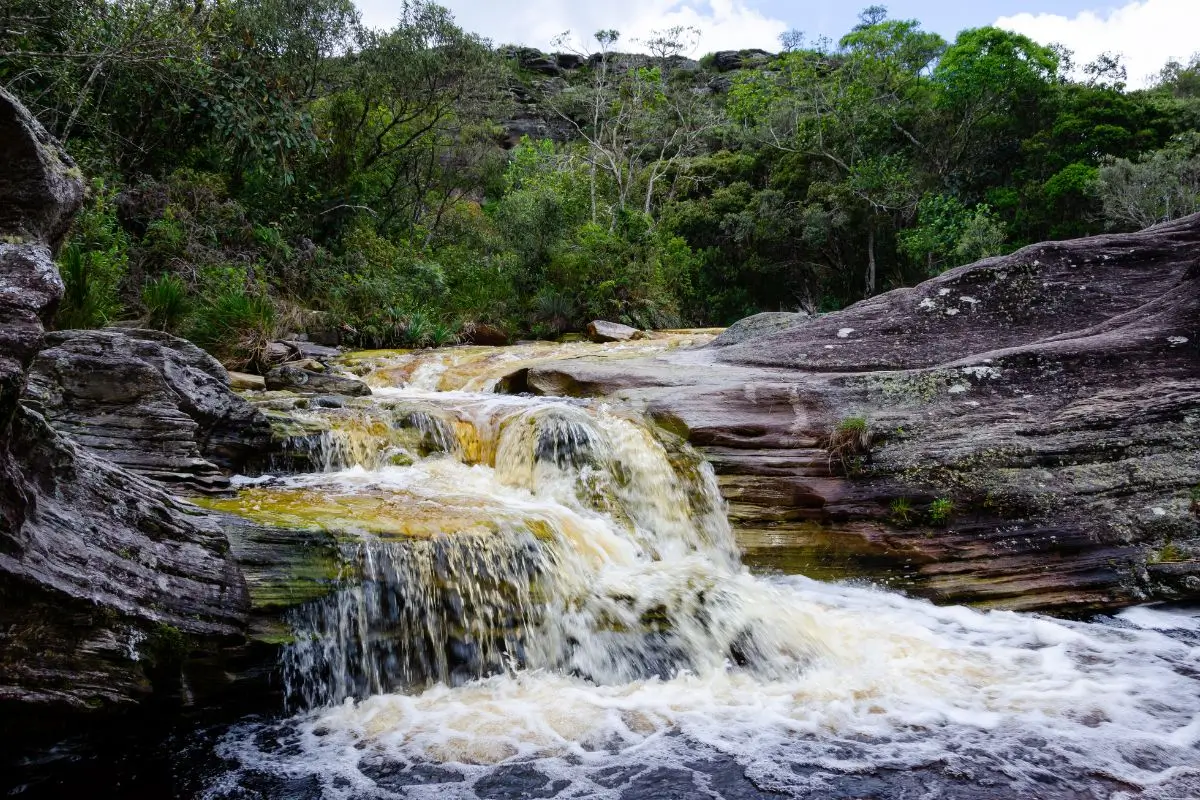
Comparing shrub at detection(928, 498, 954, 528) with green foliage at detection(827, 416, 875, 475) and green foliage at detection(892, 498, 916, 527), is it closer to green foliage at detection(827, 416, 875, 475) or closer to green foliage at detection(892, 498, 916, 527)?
green foliage at detection(892, 498, 916, 527)

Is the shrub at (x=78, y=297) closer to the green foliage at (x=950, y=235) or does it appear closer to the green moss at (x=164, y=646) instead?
the green moss at (x=164, y=646)

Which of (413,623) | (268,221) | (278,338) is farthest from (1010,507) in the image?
(268,221)

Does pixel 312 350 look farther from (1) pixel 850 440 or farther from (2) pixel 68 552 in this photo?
(2) pixel 68 552

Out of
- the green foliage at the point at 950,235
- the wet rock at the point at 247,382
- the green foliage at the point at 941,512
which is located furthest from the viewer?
the green foliage at the point at 950,235

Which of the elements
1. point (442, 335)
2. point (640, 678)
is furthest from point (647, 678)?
point (442, 335)

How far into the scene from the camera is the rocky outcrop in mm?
5020

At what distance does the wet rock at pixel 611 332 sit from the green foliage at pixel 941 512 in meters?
11.0

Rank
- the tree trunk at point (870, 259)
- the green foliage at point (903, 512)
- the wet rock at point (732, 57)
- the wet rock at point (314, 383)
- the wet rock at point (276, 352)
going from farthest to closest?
1. the wet rock at point (732, 57)
2. the tree trunk at point (870, 259)
3. the wet rock at point (276, 352)
4. the wet rock at point (314, 383)
5. the green foliage at point (903, 512)

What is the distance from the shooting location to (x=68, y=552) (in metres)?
3.24

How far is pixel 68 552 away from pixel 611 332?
14.4m

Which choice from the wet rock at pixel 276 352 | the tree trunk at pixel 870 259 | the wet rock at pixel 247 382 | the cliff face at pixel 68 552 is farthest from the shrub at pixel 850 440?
the tree trunk at pixel 870 259

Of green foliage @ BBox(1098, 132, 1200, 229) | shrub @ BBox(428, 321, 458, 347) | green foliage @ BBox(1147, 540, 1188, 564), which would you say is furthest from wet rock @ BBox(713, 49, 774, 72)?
green foliage @ BBox(1147, 540, 1188, 564)

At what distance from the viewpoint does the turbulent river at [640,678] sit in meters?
3.49

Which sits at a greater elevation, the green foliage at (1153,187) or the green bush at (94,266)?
the green foliage at (1153,187)
